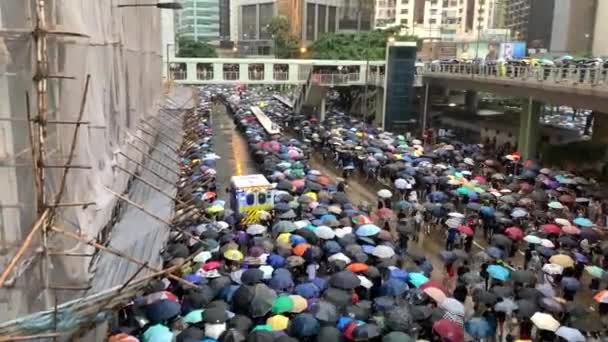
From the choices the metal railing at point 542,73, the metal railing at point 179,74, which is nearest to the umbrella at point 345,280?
the metal railing at point 542,73

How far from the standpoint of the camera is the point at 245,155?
2994 cm

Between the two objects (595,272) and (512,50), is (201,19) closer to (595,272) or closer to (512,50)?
(512,50)

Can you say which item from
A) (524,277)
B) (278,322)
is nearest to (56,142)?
(278,322)

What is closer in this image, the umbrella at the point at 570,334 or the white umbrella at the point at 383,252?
the umbrella at the point at 570,334

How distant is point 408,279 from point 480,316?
1473 millimetres

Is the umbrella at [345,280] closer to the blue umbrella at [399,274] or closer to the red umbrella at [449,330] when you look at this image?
the blue umbrella at [399,274]

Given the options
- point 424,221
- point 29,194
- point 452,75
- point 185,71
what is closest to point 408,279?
point 424,221

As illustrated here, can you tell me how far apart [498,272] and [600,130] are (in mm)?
21781

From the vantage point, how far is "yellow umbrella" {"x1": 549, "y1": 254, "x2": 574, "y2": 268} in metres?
A: 12.7

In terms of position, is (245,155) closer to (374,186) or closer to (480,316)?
(374,186)

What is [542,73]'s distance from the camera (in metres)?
24.7

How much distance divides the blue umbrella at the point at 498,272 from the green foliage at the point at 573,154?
18.0 metres

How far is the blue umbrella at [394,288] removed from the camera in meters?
10.8

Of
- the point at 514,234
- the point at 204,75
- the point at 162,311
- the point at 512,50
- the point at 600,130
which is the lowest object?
the point at 514,234
